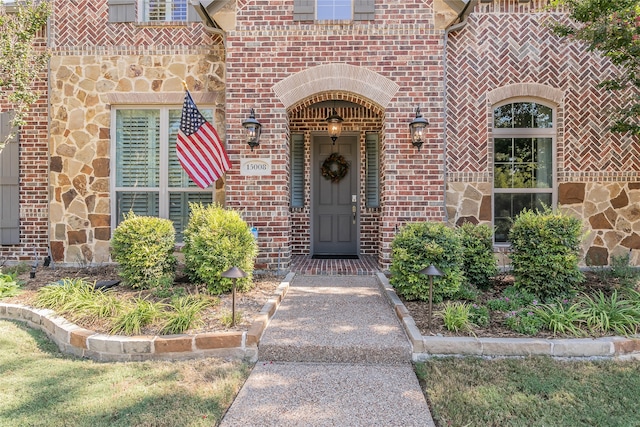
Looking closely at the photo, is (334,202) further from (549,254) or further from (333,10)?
(549,254)

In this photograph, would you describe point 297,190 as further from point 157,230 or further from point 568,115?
point 568,115

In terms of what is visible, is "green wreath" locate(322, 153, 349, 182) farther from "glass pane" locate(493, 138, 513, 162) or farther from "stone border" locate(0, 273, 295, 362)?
"stone border" locate(0, 273, 295, 362)

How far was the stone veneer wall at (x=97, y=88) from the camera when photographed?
5.90 meters

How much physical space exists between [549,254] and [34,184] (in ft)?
26.4

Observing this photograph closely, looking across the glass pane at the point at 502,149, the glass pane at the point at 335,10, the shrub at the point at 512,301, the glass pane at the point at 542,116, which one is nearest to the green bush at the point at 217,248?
the shrub at the point at 512,301

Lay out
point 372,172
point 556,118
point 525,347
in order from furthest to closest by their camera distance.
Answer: point 372,172 < point 556,118 < point 525,347

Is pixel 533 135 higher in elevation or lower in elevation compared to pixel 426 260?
higher

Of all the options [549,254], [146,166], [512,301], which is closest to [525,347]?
[512,301]

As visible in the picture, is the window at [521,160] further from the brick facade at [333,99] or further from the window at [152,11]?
the window at [152,11]

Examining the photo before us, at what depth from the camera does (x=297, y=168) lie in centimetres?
695

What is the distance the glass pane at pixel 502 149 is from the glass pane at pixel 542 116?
53 centimetres

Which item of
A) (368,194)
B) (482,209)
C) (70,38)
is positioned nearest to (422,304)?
(482,209)

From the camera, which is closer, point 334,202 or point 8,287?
point 8,287

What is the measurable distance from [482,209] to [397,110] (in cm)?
227
